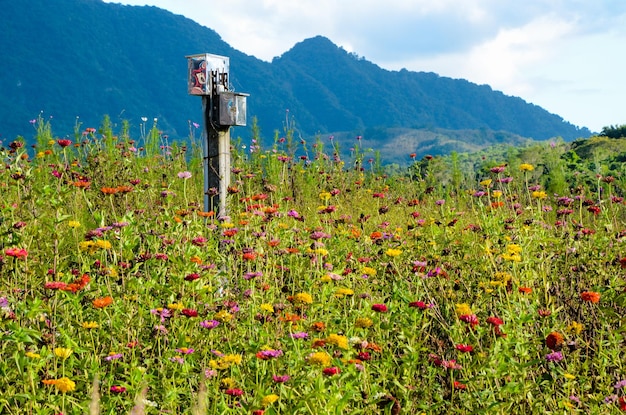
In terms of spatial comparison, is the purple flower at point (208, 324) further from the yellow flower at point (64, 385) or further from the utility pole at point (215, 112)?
the utility pole at point (215, 112)

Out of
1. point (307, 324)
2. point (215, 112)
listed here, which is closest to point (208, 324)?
point (307, 324)

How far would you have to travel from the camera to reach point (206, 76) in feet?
19.9

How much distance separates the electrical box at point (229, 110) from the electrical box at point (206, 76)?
0.11m

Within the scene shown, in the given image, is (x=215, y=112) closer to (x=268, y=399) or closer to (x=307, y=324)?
(x=307, y=324)

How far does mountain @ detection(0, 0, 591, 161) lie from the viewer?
118 meters

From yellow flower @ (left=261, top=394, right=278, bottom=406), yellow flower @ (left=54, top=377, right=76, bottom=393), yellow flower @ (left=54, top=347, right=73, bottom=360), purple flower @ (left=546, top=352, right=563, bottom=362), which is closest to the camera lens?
yellow flower @ (left=261, top=394, right=278, bottom=406)

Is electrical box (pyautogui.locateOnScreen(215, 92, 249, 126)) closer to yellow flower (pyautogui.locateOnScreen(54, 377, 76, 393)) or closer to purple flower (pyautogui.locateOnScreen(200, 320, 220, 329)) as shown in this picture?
purple flower (pyautogui.locateOnScreen(200, 320, 220, 329))

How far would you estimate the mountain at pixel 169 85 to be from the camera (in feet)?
385

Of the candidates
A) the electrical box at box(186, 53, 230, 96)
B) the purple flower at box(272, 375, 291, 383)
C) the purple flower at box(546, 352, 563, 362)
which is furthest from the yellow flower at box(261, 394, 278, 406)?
the electrical box at box(186, 53, 230, 96)

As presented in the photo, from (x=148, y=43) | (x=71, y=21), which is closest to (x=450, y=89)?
(x=148, y=43)

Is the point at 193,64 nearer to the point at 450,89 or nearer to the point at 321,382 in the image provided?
the point at 321,382

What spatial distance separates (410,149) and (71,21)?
7316 centimetres

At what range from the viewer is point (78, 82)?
122062 mm

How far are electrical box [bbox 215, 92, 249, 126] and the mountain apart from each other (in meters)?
81.2
